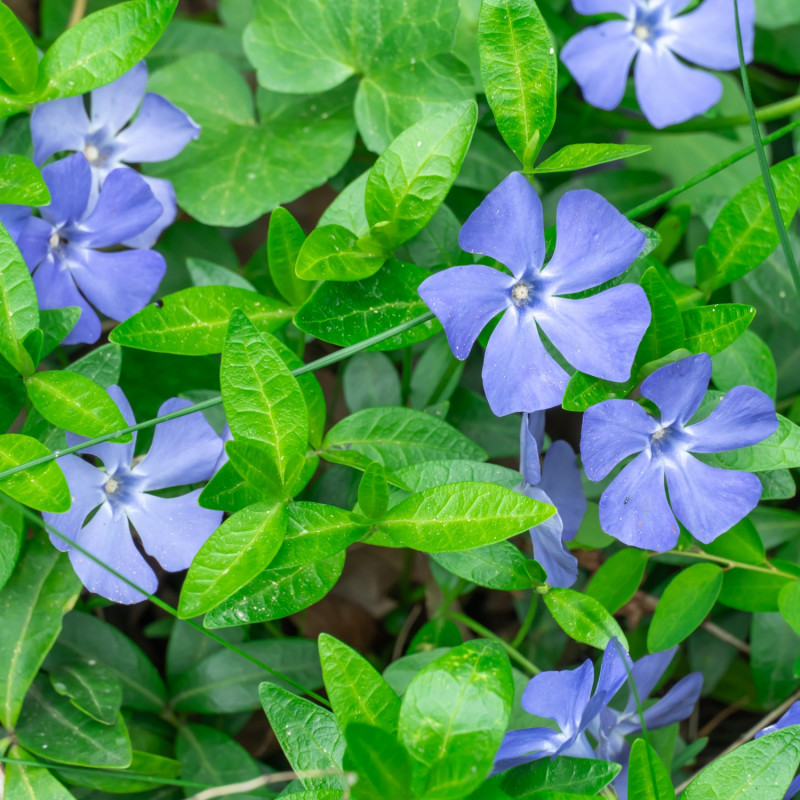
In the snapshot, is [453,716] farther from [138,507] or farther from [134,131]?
[134,131]

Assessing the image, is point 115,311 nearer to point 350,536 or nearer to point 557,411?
point 350,536

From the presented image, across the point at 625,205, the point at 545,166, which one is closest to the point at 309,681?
the point at 545,166

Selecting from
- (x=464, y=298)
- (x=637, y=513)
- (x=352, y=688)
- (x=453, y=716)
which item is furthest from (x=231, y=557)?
(x=637, y=513)

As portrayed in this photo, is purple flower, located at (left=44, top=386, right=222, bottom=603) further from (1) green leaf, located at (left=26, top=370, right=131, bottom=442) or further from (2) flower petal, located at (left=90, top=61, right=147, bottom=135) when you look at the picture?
(2) flower petal, located at (left=90, top=61, right=147, bottom=135)

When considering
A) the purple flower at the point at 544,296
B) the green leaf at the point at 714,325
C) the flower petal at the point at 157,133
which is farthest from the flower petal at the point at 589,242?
the flower petal at the point at 157,133

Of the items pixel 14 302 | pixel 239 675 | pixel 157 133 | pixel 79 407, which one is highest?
pixel 157 133

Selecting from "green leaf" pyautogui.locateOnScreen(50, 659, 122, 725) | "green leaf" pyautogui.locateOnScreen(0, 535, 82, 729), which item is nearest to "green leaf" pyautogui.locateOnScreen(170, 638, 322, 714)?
"green leaf" pyautogui.locateOnScreen(50, 659, 122, 725)
